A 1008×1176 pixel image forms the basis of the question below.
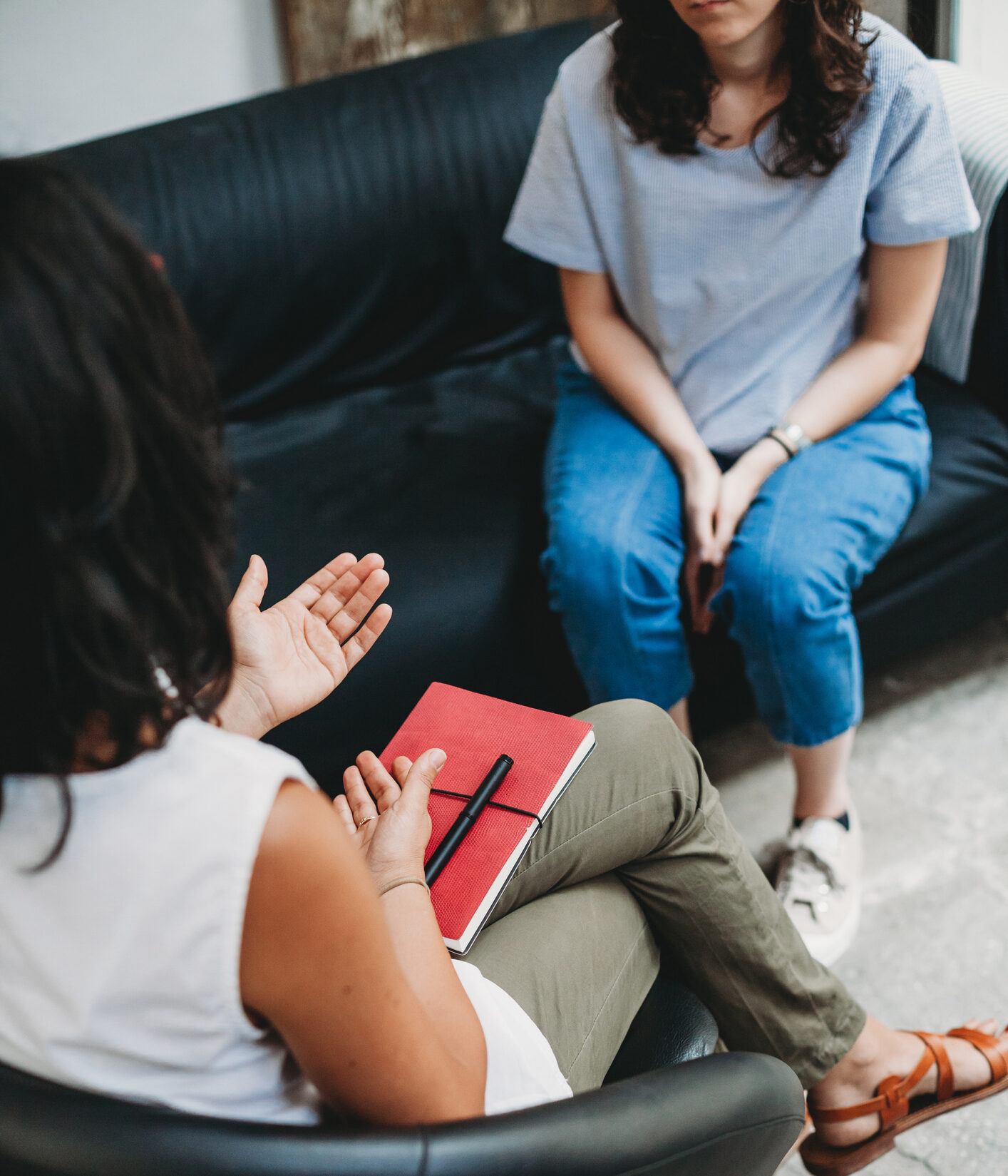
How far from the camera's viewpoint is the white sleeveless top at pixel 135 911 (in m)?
0.52

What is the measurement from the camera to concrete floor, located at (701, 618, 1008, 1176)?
1146 millimetres

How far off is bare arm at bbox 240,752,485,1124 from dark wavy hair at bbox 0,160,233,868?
9 cm

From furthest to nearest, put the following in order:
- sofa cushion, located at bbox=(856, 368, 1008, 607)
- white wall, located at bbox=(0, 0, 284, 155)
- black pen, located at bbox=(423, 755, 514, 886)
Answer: white wall, located at bbox=(0, 0, 284, 155) → sofa cushion, located at bbox=(856, 368, 1008, 607) → black pen, located at bbox=(423, 755, 514, 886)

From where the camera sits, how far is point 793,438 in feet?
4.62

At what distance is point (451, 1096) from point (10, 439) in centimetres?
43

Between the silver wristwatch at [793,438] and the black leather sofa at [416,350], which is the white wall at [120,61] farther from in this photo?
the silver wristwatch at [793,438]

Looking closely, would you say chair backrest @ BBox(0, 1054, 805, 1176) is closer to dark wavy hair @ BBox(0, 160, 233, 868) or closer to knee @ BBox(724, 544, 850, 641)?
dark wavy hair @ BBox(0, 160, 233, 868)

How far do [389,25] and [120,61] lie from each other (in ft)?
1.97

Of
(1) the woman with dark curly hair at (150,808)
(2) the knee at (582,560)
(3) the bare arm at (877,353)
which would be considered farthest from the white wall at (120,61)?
(1) the woman with dark curly hair at (150,808)

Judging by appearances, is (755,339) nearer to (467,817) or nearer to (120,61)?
(467,817)

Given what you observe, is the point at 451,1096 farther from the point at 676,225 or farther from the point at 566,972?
the point at 676,225

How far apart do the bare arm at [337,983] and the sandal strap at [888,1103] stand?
0.57m

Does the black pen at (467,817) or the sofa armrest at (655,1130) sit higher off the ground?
the sofa armrest at (655,1130)

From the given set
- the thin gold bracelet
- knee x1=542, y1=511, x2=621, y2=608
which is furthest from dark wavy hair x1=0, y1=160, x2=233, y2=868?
knee x1=542, y1=511, x2=621, y2=608
